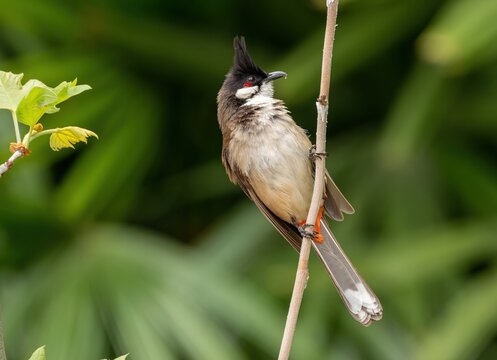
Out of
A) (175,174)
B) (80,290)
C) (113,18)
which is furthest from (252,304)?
(113,18)

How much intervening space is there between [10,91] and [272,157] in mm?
1513

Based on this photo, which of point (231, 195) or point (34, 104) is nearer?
point (34, 104)

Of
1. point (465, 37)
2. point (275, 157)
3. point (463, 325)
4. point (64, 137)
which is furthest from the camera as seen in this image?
point (463, 325)

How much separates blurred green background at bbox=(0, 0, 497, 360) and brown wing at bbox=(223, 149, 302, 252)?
2.50 ft

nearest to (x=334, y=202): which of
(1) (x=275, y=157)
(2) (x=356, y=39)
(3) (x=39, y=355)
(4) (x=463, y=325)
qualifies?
(1) (x=275, y=157)

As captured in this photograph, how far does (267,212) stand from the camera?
9.65 feet

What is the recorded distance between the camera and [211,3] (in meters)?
4.30

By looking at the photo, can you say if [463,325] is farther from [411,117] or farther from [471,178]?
[411,117]

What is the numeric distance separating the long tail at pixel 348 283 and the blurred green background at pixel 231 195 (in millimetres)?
832

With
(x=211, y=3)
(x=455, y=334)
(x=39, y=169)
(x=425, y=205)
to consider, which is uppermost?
(x=211, y=3)

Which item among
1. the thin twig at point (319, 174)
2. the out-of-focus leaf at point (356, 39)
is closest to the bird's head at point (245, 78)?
the out-of-focus leaf at point (356, 39)

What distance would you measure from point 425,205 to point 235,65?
1328 mm

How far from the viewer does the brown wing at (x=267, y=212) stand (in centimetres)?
293

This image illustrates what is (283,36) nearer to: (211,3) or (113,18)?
(211,3)
